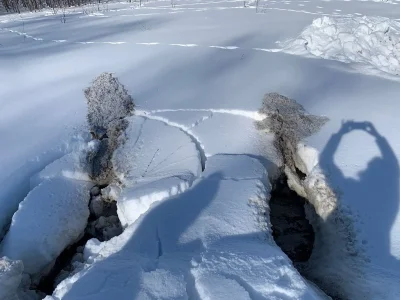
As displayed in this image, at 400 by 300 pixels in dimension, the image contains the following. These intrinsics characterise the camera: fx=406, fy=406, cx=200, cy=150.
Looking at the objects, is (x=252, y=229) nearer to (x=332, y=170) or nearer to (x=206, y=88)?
(x=332, y=170)

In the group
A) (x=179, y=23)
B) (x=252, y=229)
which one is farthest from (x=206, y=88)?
(x=179, y=23)

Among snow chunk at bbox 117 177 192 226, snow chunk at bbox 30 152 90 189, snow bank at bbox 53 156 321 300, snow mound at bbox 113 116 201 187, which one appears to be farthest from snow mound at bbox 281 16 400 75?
snow chunk at bbox 30 152 90 189

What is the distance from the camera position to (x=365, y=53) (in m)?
7.04

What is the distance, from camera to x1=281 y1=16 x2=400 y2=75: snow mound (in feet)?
22.3

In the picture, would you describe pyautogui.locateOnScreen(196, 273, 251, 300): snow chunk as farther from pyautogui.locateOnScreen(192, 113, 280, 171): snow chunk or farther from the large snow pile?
pyautogui.locateOnScreen(192, 113, 280, 171): snow chunk

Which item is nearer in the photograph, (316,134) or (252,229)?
(252,229)

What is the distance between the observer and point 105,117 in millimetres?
5375

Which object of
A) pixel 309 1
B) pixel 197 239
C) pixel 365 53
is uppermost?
pixel 309 1

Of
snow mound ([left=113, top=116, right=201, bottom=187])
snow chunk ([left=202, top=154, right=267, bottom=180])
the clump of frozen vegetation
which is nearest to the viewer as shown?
the clump of frozen vegetation

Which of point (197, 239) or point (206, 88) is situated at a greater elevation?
point (206, 88)

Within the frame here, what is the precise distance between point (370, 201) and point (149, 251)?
2.14 metres

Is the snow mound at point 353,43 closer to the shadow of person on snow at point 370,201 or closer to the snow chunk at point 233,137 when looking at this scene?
the snow chunk at point 233,137

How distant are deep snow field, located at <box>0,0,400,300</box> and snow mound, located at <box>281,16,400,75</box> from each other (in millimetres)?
35

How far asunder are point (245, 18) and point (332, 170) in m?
6.08
